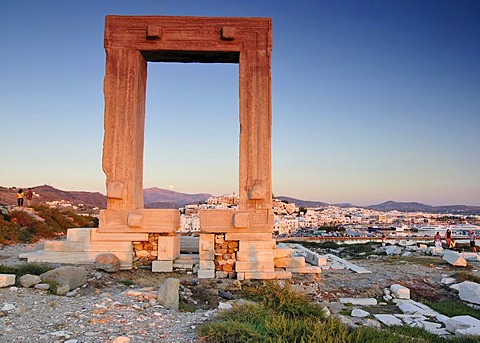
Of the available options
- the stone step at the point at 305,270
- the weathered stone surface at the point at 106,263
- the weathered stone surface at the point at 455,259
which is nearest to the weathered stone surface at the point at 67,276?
the weathered stone surface at the point at 106,263

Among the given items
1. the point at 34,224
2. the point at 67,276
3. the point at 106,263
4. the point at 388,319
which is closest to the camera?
the point at 388,319

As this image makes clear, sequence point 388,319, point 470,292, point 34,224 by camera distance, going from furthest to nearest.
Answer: point 34,224, point 470,292, point 388,319

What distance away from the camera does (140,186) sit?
1087 centimetres

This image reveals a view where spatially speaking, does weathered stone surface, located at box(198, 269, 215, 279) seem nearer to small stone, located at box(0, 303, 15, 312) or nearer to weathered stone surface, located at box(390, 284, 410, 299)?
weathered stone surface, located at box(390, 284, 410, 299)

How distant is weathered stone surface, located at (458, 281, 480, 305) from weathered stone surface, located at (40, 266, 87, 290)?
7789 millimetres

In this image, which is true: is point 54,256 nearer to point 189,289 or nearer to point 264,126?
point 189,289

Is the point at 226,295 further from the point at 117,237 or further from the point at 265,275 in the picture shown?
the point at 117,237

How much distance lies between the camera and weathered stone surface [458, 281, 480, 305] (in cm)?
830

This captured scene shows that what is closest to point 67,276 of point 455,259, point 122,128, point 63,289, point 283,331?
point 63,289

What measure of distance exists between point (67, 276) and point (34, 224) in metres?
11.9

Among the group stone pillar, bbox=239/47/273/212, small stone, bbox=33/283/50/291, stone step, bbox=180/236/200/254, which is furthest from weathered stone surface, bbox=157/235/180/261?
small stone, bbox=33/283/50/291

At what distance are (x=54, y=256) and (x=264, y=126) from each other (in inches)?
235

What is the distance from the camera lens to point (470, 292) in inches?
334

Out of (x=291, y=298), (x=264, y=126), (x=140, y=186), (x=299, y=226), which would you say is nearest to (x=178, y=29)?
(x=264, y=126)
